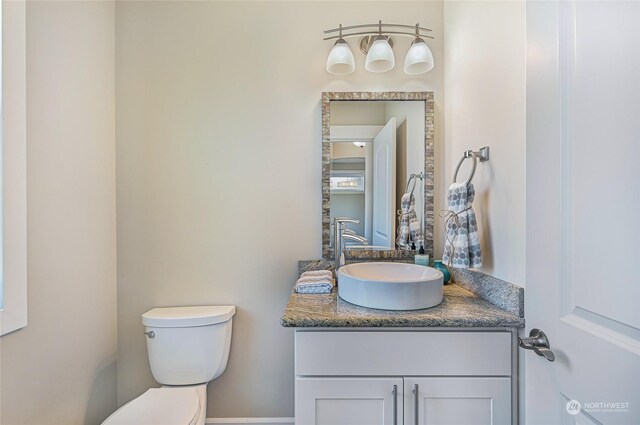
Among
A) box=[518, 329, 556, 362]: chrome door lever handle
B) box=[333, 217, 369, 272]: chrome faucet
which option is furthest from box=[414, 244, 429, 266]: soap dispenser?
box=[518, 329, 556, 362]: chrome door lever handle

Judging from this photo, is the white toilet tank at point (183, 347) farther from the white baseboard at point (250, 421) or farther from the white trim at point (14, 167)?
the white trim at point (14, 167)

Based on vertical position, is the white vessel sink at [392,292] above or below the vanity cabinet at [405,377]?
above

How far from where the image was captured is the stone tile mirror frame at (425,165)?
1536 millimetres

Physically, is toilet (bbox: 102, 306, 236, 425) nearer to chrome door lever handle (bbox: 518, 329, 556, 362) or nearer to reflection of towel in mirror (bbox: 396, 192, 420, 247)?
reflection of towel in mirror (bbox: 396, 192, 420, 247)

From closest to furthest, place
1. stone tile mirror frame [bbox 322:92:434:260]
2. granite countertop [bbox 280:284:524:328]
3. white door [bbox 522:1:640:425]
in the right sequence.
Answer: white door [bbox 522:1:640:425] < granite countertop [bbox 280:284:524:328] < stone tile mirror frame [bbox 322:92:434:260]

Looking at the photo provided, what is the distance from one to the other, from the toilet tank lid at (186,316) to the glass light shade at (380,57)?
1436mm

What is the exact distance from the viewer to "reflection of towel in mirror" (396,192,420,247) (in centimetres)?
156

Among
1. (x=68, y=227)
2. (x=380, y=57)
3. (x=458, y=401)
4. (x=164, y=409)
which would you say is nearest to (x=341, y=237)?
(x=458, y=401)

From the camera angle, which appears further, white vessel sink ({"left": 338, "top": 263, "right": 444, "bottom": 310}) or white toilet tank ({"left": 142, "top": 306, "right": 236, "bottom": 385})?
white toilet tank ({"left": 142, "top": 306, "right": 236, "bottom": 385})

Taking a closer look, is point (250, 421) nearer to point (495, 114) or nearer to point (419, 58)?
point (495, 114)

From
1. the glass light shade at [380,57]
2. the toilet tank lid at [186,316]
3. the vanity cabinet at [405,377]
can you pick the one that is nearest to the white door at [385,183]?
the glass light shade at [380,57]

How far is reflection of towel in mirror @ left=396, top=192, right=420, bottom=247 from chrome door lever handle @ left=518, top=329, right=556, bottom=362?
823 mm

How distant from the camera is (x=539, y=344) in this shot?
28.2 inches

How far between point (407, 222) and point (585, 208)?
0.96 m
